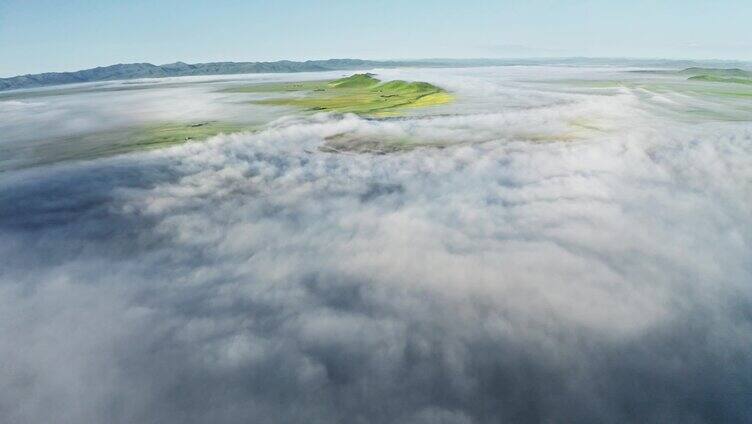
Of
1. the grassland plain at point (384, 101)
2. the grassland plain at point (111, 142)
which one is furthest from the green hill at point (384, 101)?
the grassland plain at point (111, 142)

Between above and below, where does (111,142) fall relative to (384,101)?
below

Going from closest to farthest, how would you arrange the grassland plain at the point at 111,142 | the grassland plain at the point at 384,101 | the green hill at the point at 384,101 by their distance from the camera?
the grassland plain at the point at 111,142, the grassland plain at the point at 384,101, the green hill at the point at 384,101

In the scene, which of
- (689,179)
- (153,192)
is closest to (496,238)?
(689,179)

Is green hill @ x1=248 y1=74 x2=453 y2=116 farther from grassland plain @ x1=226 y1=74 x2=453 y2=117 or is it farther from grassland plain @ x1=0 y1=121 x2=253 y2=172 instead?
grassland plain @ x1=0 y1=121 x2=253 y2=172

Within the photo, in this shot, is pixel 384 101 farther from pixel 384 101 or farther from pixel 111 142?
pixel 111 142

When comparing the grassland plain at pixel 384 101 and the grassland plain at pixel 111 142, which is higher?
the grassland plain at pixel 384 101

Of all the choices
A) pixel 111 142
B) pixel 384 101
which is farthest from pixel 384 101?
pixel 111 142

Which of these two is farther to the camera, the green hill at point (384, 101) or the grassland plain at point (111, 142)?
the green hill at point (384, 101)

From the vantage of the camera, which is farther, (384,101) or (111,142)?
(384,101)

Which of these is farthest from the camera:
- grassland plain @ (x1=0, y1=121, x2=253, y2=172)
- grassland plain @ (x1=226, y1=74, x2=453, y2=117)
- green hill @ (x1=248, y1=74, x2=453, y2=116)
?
green hill @ (x1=248, y1=74, x2=453, y2=116)

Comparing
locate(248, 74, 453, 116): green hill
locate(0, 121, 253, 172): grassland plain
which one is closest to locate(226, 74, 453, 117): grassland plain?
locate(248, 74, 453, 116): green hill

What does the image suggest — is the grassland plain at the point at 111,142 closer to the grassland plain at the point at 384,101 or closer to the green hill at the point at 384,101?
the grassland plain at the point at 384,101
